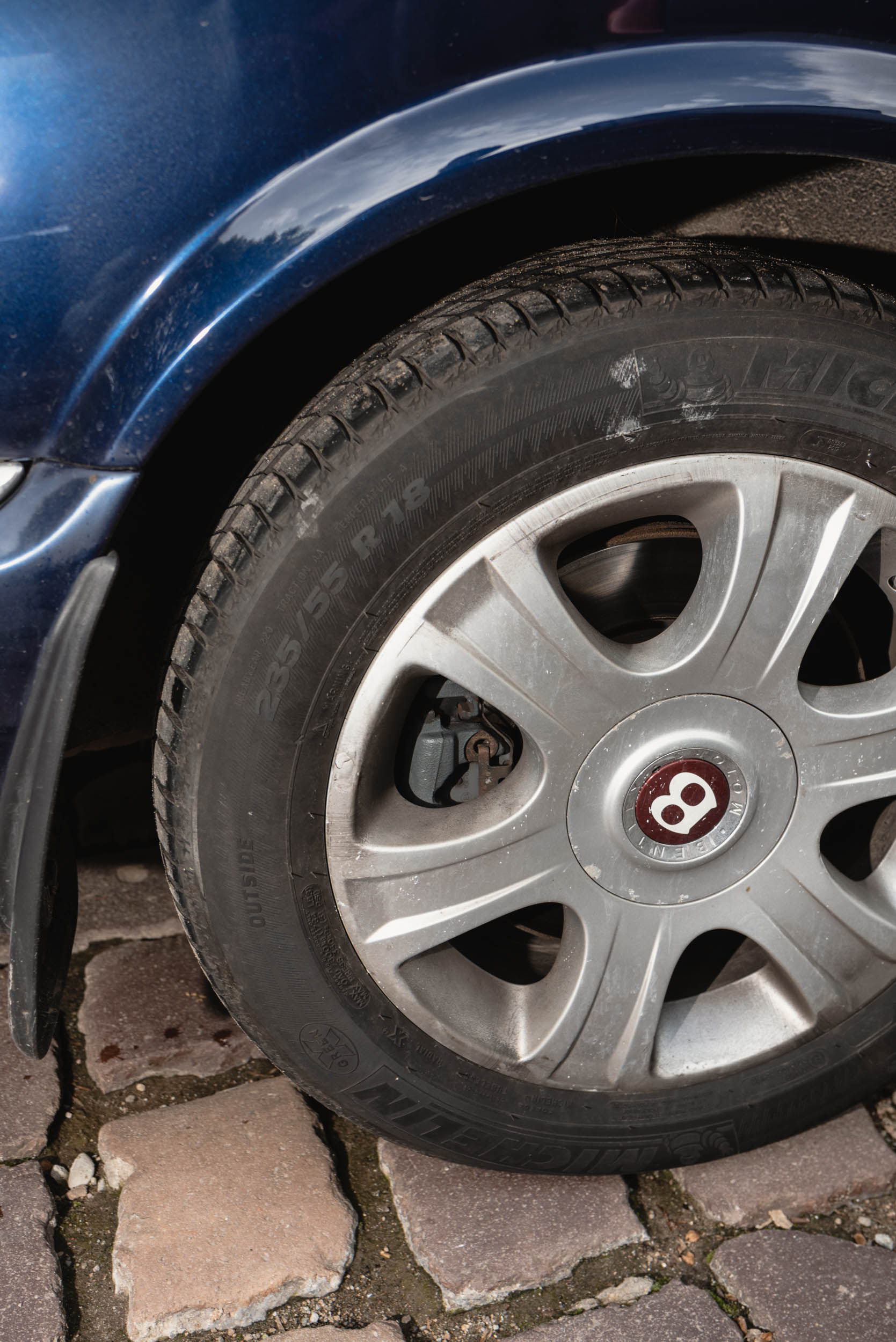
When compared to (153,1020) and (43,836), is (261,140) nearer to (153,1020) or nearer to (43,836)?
(43,836)

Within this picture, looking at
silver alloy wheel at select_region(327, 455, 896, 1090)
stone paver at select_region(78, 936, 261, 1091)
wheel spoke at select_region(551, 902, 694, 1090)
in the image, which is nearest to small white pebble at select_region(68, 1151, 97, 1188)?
stone paver at select_region(78, 936, 261, 1091)

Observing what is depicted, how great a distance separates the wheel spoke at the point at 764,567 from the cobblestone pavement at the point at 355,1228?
0.82 m

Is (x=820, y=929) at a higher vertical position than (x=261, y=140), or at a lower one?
lower

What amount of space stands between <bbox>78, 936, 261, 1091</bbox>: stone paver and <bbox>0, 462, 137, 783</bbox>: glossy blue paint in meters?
0.92

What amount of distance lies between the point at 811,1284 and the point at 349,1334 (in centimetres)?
64

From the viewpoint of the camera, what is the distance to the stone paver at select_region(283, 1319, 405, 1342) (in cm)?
141

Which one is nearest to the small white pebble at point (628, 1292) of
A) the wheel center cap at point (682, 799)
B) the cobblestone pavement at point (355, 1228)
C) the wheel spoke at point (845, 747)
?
the cobblestone pavement at point (355, 1228)

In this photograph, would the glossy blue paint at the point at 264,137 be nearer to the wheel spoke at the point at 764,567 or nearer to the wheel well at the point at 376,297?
the wheel well at the point at 376,297

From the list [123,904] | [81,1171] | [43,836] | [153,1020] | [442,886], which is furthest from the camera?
[123,904]

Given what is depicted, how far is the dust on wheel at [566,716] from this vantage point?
1.23m

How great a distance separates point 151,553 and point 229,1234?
3.12ft

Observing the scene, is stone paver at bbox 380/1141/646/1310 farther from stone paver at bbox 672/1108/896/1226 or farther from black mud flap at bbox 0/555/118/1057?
black mud flap at bbox 0/555/118/1057

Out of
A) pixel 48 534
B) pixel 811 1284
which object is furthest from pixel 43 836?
pixel 811 1284

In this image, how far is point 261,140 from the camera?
1.04 metres
